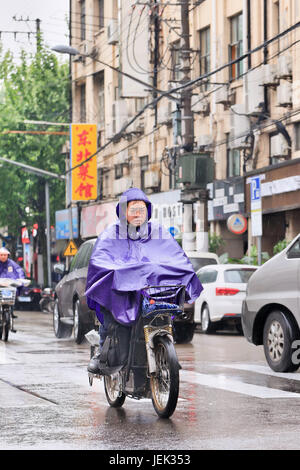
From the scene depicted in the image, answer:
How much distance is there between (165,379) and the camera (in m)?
8.81

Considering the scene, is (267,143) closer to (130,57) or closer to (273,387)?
(130,57)

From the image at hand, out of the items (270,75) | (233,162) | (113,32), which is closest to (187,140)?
(270,75)

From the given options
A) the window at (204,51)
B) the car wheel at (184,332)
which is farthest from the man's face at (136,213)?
the window at (204,51)

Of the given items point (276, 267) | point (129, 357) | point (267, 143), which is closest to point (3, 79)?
point (267, 143)

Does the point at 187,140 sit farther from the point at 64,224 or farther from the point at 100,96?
the point at 64,224

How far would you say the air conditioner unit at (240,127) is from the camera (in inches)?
1307

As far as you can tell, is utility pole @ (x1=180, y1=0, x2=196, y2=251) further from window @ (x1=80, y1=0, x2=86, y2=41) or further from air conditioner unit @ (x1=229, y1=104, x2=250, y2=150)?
window @ (x1=80, y1=0, x2=86, y2=41)

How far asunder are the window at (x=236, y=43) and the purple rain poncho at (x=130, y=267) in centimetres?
2598

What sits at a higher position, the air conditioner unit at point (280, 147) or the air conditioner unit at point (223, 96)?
the air conditioner unit at point (223, 96)

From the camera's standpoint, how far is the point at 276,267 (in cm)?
1284

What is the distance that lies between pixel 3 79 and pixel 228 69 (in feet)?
73.5

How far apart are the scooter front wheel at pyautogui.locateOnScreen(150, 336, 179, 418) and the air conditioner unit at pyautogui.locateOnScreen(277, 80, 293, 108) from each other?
72.2ft

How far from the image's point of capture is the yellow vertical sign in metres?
46.7

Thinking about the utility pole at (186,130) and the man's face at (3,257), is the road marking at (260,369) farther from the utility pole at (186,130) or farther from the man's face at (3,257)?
the utility pole at (186,130)
